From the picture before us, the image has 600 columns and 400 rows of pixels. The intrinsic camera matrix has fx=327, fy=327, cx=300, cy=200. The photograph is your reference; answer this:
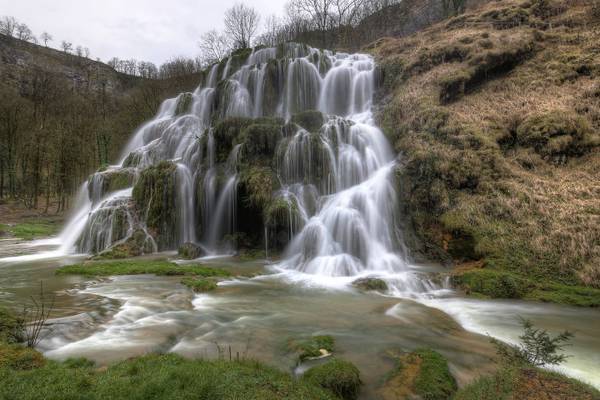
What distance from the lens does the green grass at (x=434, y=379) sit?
369 centimetres

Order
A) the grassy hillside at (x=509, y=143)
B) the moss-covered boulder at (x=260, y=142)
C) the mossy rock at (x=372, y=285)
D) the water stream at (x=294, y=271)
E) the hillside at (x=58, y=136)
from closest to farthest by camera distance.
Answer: the water stream at (x=294, y=271) < the mossy rock at (x=372, y=285) < the grassy hillside at (x=509, y=143) < the moss-covered boulder at (x=260, y=142) < the hillside at (x=58, y=136)

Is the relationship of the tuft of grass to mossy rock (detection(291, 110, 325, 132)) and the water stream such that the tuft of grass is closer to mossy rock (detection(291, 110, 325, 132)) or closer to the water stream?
the water stream

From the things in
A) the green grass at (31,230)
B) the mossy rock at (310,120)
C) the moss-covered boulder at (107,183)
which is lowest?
the green grass at (31,230)

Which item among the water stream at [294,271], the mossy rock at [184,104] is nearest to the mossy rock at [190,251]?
the water stream at [294,271]

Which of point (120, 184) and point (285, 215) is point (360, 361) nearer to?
point (285, 215)

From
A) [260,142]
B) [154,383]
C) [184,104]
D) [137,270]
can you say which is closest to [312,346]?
[154,383]

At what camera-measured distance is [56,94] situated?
153ft

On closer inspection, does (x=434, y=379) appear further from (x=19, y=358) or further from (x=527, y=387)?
(x=19, y=358)

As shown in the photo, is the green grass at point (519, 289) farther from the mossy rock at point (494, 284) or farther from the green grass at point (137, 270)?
the green grass at point (137, 270)

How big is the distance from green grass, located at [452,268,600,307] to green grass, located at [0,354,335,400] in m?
6.49

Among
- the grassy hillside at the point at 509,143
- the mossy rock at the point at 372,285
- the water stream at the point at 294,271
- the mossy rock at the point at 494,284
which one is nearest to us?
the water stream at the point at 294,271

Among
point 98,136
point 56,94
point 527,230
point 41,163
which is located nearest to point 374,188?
point 527,230

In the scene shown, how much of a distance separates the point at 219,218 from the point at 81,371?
10.9 m

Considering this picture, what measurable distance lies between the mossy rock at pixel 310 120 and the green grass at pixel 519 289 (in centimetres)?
968
